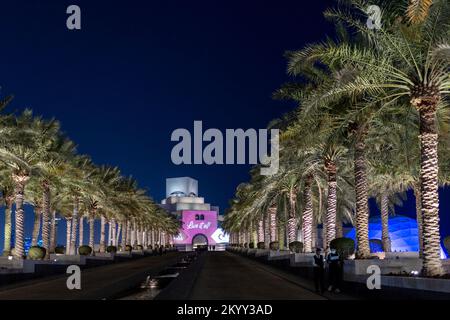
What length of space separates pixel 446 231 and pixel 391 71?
120948mm

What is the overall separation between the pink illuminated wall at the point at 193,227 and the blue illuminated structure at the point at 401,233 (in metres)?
111

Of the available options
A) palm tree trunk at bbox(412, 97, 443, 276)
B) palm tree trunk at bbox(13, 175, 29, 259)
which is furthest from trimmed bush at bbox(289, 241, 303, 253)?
palm tree trunk at bbox(412, 97, 443, 276)

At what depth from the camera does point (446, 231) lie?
131m

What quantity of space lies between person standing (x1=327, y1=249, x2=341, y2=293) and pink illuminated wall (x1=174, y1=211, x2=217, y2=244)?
175 metres

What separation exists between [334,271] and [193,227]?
177 meters

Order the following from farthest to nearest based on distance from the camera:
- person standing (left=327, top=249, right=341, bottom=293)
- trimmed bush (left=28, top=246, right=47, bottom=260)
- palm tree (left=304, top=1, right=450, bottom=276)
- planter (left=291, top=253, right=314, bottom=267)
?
trimmed bush (left=28, top=246, right=47, bottom=260), planter (left=291, top=253, right=314, bottom=267), person standing (left=327, top=249, right=341, bottom=293), palm tree (left=304, top=1, right=450, bottom=276)

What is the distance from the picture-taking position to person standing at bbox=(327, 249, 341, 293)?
2074 centimetres

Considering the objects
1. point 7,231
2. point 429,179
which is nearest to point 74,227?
point 7,231

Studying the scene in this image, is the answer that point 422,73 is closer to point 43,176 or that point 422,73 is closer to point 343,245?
point 343,245

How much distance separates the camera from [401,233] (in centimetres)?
8306

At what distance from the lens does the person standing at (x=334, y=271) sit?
2074 cm

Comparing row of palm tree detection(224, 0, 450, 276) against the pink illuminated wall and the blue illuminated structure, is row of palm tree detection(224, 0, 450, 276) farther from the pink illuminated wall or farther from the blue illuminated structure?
the pink illuminated wall

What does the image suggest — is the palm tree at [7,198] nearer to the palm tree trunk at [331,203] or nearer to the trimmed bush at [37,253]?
the trimmed bush at [37,253]
